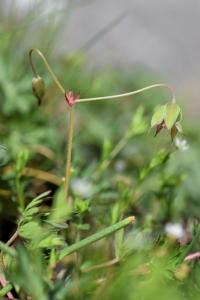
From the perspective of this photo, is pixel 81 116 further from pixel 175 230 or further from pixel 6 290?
pixel 6 290

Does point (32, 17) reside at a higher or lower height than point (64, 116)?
higher

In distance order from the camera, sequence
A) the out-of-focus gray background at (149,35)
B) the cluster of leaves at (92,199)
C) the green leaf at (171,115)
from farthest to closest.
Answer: the out-of-focus gray background at (149,35) < the green leaf at (171,115) < the cluster of leaves at (92,199)

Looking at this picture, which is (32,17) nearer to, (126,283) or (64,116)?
(64,116)

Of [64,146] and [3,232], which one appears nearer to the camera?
[3,232]

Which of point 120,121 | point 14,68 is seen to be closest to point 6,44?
point 14,68

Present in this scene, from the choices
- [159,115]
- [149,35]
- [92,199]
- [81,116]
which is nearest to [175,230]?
[92,199]

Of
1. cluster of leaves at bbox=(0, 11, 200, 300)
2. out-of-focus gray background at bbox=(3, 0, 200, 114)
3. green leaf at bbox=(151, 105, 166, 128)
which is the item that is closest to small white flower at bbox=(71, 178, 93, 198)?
cluster of leaves at bbox=(0, 11, 200, 300)

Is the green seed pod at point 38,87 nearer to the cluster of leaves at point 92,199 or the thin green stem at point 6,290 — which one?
the cluster of leaves at point 92,199

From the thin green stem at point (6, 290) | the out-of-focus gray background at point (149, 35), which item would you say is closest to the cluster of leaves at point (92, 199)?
the thin green stem at point (6, 290)

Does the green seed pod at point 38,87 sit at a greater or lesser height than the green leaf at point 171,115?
greater
